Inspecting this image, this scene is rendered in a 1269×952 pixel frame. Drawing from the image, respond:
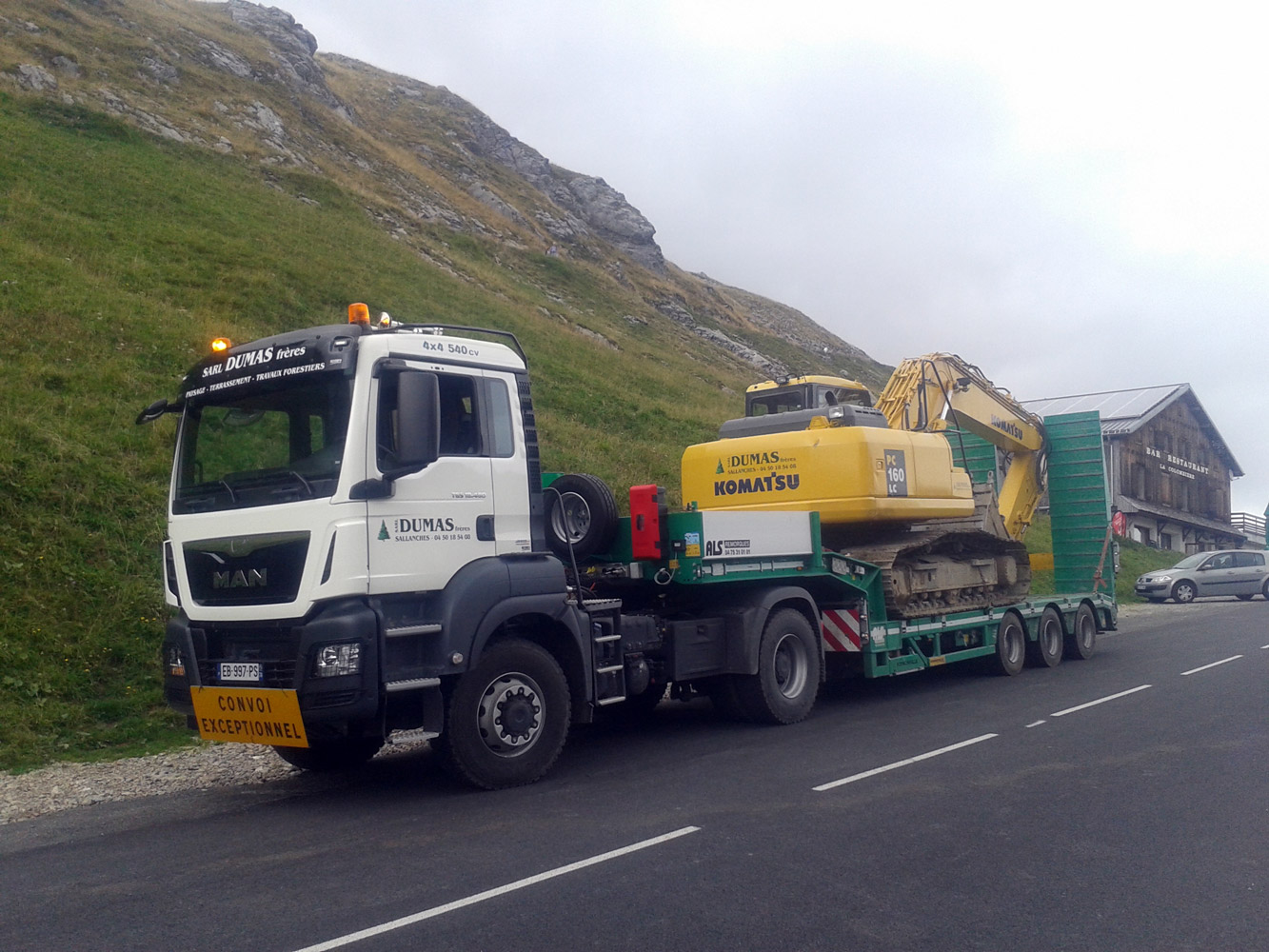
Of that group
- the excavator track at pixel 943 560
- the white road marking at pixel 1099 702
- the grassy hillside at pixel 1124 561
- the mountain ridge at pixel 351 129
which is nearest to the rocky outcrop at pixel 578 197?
the mountain ridge at pixel 351 129

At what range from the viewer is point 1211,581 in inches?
1159

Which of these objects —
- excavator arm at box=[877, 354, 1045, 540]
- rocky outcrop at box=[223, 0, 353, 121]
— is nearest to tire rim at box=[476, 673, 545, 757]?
excavator arm at box=[877, 354, 1045, 540]

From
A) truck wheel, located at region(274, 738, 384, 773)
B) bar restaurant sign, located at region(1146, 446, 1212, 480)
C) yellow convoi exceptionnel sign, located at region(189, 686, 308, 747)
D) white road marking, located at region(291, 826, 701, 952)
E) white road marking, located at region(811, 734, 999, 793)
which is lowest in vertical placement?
white road marking, located at region(811, 734, 999, 793)

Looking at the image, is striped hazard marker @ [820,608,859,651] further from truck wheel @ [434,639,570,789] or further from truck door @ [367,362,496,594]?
truck door @ [367,362,496,594]

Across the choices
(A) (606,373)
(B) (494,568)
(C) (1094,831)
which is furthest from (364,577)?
(A) (606,373)

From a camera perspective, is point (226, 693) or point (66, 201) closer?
point (226, 693)

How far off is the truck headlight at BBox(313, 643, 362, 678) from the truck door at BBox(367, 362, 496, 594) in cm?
42

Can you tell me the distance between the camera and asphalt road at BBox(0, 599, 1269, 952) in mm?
4699

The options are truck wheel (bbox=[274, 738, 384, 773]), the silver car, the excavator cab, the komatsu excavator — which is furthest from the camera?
the silver car

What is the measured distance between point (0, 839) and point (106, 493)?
6.79 metres

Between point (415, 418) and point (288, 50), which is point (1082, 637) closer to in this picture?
point (415, 418)

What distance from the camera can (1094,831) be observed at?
6.08 meters

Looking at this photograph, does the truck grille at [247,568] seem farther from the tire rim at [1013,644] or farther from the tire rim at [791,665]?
the tire rim at [1013,644]

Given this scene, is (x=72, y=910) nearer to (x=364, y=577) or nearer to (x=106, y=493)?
(x=364, y=577)
